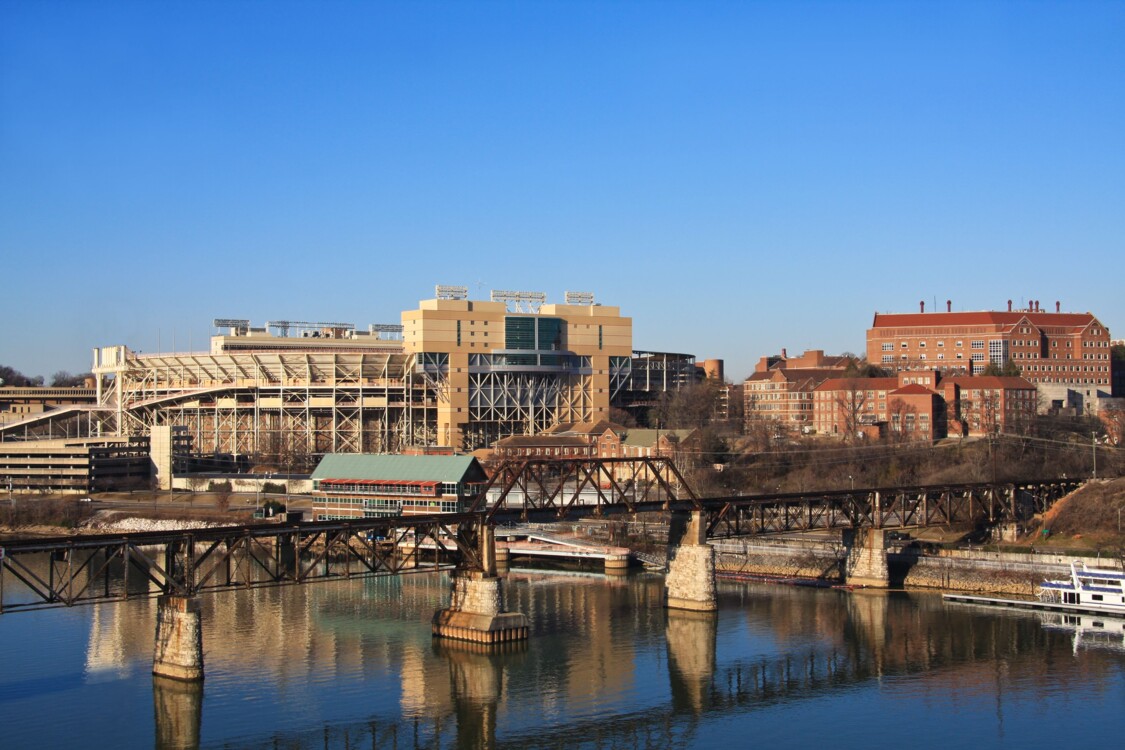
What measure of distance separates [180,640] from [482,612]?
14.1 meters

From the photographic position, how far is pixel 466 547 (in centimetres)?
5847

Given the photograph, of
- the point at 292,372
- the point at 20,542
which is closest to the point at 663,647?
the point at 20,542

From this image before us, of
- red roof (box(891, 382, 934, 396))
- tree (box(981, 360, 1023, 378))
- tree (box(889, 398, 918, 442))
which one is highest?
tree (box(981, 360, 1023, 378))

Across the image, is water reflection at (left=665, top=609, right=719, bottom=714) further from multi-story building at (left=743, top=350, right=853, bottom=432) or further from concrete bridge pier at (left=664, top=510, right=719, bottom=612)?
multi-story building at (left=743, top=350, right=853, bottom=432)

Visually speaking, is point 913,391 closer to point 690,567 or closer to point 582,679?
point 690,567

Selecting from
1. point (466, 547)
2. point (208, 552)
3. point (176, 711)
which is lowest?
point (176, 711)

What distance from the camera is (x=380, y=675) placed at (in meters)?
52.5

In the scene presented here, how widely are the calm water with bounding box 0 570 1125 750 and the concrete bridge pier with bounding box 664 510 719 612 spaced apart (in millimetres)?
1222

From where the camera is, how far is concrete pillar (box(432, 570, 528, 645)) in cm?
5775

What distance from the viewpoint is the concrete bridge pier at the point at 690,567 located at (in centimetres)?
6694

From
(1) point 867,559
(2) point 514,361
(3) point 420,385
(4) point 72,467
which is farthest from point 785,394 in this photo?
(4) point 72,467

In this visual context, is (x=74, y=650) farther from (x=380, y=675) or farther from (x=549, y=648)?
(x=549, y=648)

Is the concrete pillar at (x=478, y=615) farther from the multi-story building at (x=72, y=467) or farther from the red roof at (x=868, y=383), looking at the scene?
the red roof at (x=868, y=383)

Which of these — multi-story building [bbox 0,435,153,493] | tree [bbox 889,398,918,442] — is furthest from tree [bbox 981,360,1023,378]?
multi-story building [bbox 0,435,153,493]
